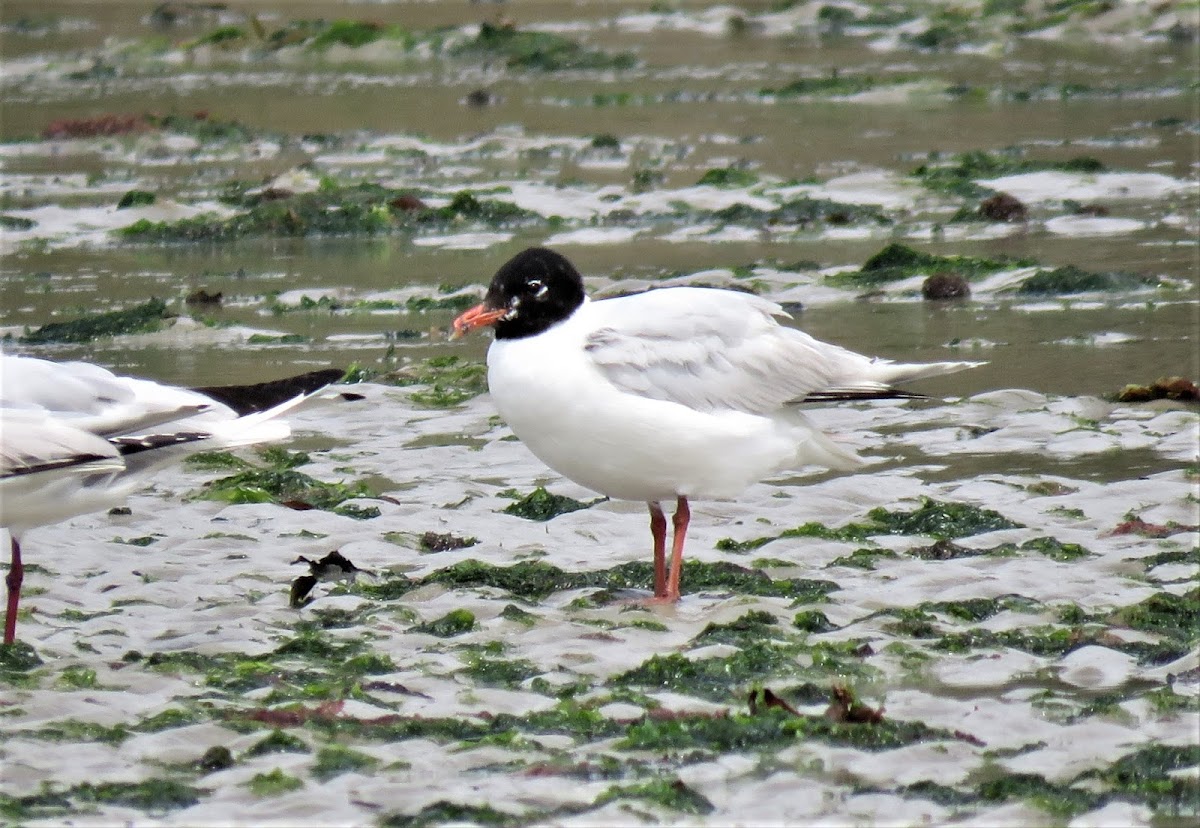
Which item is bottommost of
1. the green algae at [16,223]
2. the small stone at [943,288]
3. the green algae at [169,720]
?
the green algae at [169,720]

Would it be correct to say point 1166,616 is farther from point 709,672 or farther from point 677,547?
point 677,547

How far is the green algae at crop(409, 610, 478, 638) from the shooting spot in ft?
18.9

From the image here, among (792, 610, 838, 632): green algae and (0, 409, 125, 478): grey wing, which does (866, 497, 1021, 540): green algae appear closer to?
(792, 610, 838, 632): green algae

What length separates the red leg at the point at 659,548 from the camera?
245 inches

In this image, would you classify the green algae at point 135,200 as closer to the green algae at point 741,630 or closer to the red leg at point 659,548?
the red leg at point 659,548

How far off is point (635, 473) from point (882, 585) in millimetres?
866

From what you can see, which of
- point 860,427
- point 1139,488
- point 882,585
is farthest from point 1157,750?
point 860,427

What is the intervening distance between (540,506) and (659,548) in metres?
0.99

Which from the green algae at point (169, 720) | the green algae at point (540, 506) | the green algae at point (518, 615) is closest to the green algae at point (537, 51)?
the green algae at point (540, 506)

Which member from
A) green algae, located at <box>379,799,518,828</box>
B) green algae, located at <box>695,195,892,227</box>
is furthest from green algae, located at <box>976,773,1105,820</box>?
green algae, located at <box>695,195,892,227</box>

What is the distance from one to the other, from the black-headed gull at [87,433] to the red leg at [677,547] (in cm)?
131

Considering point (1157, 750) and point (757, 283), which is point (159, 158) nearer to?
point (757, 283)

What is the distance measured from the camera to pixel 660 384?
620 cm

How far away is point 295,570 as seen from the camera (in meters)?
6.54
